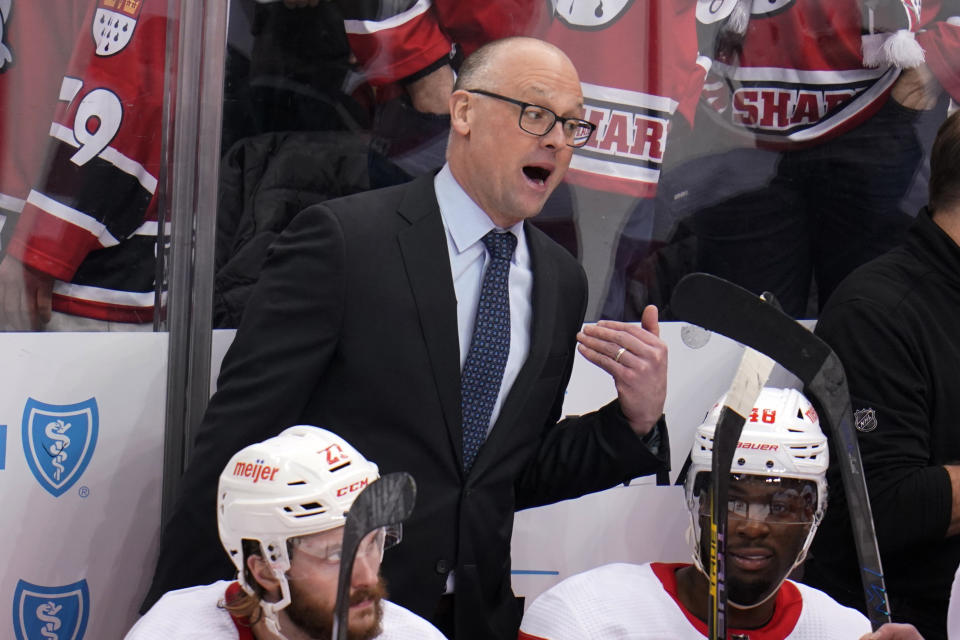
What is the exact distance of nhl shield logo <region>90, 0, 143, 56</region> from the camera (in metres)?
2.27

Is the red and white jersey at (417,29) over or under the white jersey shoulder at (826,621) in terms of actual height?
over

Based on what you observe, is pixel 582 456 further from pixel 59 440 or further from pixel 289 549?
pixel 59 440

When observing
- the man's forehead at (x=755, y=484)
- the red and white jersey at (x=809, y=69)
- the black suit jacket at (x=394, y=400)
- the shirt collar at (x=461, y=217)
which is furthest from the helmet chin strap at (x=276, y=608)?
the red and white jersey at (x=809, y=69)

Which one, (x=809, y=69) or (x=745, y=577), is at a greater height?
(x=809, y=69)

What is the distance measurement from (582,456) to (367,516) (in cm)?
85

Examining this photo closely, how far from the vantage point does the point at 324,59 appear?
251 centimetres

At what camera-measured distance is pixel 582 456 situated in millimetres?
2123

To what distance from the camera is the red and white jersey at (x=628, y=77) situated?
2.77 m

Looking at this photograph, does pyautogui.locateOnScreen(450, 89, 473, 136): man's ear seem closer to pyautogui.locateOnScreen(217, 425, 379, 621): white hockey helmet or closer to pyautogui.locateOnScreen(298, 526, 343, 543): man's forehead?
pyautogui.locateOnScreen(217, 425, 379, 621): white hockey helmet

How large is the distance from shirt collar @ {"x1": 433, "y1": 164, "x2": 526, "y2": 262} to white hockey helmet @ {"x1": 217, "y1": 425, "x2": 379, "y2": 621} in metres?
0.54

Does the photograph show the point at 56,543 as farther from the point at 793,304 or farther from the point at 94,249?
the point at 793,304

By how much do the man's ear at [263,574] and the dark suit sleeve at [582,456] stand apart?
626 millimetres

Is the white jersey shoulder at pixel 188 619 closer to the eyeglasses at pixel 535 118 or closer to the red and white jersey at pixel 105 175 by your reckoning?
the red and white jersey at pixel 105 175

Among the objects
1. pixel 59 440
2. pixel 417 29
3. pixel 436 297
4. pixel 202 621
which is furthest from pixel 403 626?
pixel 417 29
